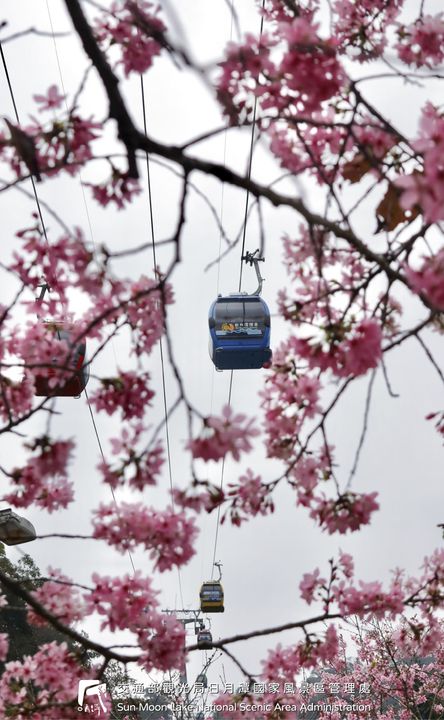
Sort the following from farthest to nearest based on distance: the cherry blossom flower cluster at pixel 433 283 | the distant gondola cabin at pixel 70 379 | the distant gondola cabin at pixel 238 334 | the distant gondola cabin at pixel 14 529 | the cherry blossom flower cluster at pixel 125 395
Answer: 1. the distant gondola cabin at pixel 238 334
2. the distant gondola cabin at pixel 14 529
3. the distant gondola cabin at pixel 70 379
4. the cherry blossom flower cluster at pixel 125 395
5. the cherry blossom flower cluster at pixel 433 283

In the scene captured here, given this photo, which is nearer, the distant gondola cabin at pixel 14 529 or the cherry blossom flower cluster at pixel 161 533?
the cherry blossom flower cluster at pixel 161 533

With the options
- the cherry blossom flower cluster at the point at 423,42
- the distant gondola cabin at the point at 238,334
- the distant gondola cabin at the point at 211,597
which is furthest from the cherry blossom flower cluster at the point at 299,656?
the distant gondola cabin at the point at 211,597

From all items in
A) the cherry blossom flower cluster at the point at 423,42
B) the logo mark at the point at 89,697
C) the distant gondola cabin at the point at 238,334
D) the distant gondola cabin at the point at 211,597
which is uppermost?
the distant gondola cabin at the point at 238,334

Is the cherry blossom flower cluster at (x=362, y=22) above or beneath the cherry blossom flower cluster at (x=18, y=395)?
above

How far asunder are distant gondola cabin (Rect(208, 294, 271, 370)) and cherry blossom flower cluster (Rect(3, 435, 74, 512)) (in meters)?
4.12

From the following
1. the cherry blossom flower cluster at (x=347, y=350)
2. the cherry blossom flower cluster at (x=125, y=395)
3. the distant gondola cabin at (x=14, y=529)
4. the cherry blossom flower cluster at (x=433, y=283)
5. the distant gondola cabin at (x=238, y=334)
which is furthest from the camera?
the distant gondola cabin at (x=238, y=334)

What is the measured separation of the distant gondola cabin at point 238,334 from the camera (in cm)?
→ 688

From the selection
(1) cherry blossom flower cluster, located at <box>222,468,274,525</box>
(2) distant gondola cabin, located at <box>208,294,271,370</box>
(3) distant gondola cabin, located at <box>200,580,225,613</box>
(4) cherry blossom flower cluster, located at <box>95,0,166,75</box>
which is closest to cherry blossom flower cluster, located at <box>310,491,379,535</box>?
(1) cherry blossom flower cluster, located at <box>222,468,274,525</box>

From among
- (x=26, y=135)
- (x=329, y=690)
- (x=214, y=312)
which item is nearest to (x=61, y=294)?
(x=26, y=135)

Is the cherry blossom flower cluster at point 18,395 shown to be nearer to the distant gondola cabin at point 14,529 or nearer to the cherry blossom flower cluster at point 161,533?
the cherry blossom flower cluster at point 161,533

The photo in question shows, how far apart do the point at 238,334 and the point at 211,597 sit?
29.3ft

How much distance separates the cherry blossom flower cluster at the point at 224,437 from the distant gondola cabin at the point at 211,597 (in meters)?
13.2

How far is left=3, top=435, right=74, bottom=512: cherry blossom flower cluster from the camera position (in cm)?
186

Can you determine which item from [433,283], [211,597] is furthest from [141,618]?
[211,597]
